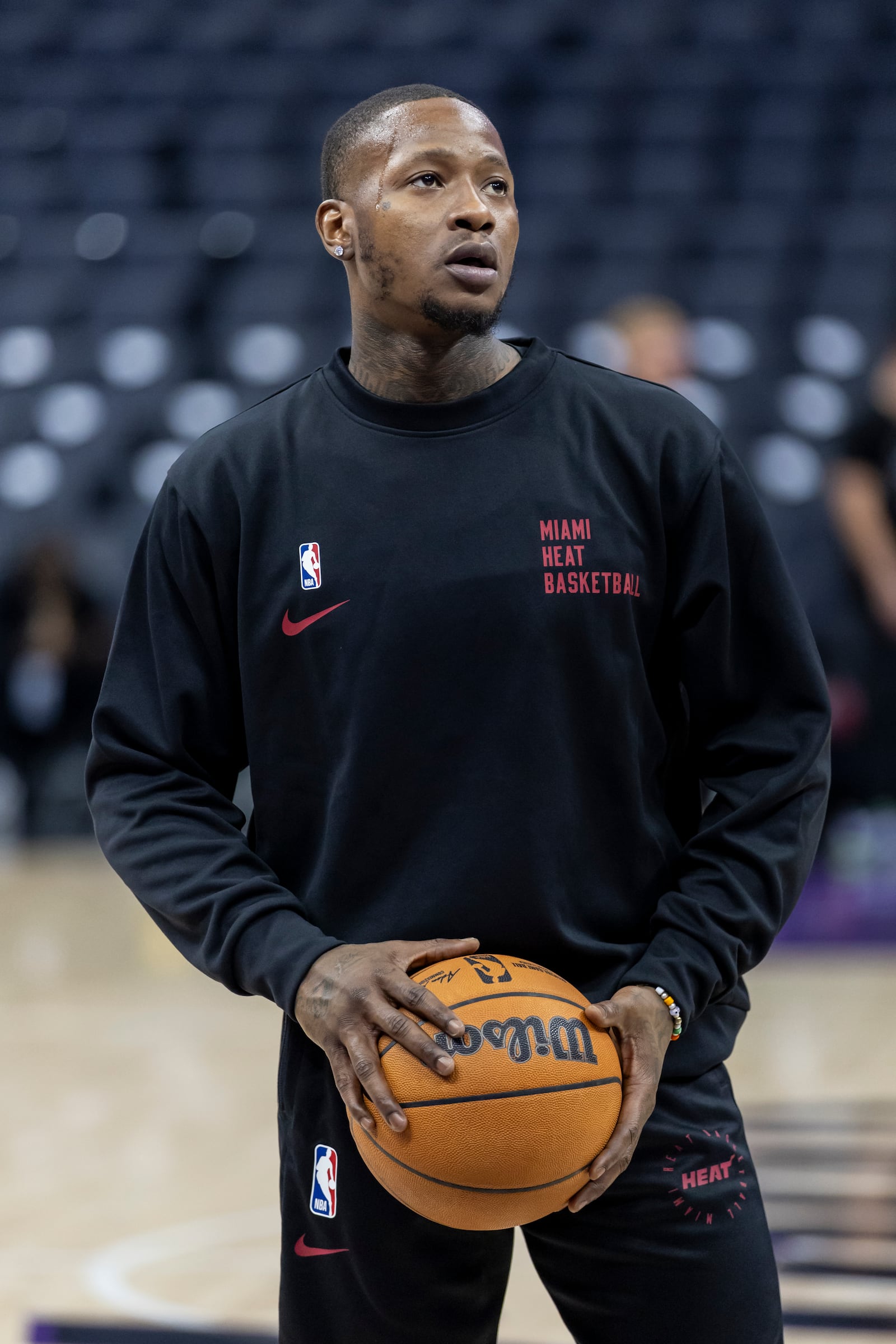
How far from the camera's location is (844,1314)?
272cm

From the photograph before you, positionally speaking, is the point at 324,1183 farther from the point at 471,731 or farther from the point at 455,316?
the point at 455,316

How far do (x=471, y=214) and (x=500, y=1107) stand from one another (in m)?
0.81

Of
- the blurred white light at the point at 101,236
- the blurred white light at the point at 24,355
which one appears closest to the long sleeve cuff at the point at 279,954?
the blurred white light at the point at 24,355

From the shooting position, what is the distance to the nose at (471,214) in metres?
1.50

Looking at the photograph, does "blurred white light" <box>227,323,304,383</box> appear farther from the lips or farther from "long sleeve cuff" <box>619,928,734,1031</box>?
"long sleeve cuff" <box>619,928,734,1031</box>

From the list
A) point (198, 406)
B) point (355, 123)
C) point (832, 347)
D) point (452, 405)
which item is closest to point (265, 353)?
point (198, 406)

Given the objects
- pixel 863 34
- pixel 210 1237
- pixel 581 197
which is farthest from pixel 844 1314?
pixel 863 34

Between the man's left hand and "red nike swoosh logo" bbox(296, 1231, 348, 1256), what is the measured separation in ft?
0.79

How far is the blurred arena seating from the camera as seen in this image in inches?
321

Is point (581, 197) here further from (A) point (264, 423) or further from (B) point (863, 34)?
(A) point (264, 423)

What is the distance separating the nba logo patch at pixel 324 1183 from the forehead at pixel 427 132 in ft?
3.13

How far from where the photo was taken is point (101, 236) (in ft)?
30.4

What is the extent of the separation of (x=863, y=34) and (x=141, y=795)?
858 centimetres

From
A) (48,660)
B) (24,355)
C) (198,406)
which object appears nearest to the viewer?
(48,660)
